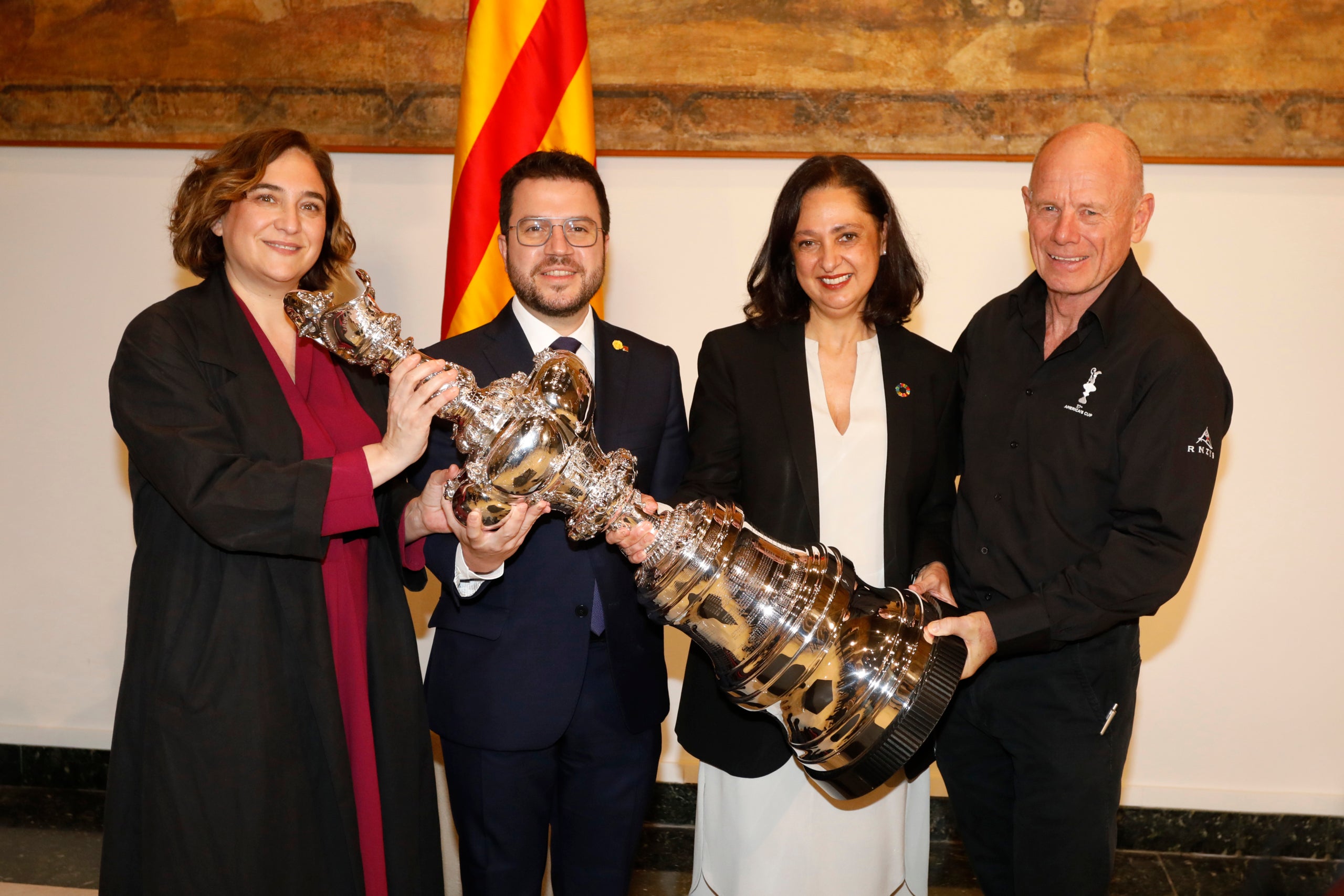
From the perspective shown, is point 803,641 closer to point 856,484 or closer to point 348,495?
point 856,484

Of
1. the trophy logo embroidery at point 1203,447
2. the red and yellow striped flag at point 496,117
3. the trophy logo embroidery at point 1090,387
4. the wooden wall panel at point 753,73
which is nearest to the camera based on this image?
the trophy logo embroidery at point 1203,447

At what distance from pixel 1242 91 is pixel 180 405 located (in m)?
3.23

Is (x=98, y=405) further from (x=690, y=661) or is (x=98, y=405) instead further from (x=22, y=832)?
(x=690, y=661)

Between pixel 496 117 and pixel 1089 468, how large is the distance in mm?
2007

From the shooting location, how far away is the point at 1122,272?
2240 millimetres

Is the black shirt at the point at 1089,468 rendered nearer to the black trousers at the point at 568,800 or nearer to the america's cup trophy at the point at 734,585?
the america's cup trophy at the point at 734,585

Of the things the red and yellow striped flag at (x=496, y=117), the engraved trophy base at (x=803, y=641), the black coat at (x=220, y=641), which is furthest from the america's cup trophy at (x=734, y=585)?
the red and yellow striped flag at (x=496, y=117)

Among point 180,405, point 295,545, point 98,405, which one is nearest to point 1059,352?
point 295,545

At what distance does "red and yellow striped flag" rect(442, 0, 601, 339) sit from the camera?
3.03 meters

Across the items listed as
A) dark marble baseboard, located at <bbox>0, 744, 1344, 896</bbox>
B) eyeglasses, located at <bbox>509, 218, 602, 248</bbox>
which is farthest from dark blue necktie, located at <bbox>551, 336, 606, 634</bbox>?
dark marble baseboard, located at <bbox>0, 744, 1344, 896</bbox>

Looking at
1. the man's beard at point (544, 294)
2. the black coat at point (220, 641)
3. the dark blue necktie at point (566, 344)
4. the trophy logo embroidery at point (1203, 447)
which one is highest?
the man's beard at point (544, 294)

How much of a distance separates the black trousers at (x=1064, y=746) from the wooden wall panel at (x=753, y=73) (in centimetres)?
179

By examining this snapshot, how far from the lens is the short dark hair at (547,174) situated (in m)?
2.30

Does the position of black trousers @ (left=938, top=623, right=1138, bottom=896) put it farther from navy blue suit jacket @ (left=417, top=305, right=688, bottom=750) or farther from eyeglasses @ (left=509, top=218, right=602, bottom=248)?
eyeglasses @ (left=509, top=218, right=602, bottom=248)
